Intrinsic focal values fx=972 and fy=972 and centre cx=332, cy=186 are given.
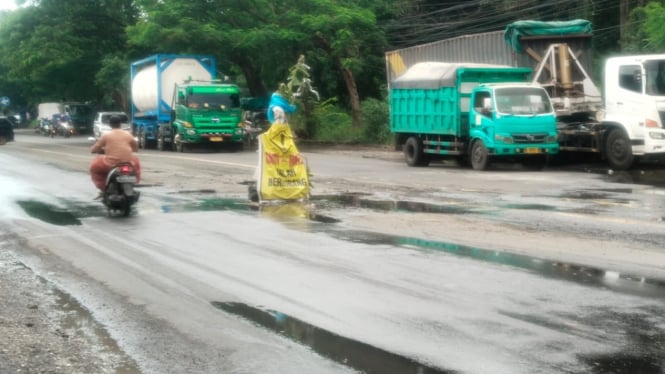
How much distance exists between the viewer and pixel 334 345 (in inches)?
260

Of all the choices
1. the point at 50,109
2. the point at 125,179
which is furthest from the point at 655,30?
the point at 50,109

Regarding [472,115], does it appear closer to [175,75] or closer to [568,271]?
[568,271]

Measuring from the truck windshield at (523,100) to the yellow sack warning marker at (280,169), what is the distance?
7.86m

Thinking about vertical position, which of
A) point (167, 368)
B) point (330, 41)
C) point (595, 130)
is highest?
point (330, 41)

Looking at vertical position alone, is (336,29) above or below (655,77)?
above

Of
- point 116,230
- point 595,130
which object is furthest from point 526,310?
point 595,130

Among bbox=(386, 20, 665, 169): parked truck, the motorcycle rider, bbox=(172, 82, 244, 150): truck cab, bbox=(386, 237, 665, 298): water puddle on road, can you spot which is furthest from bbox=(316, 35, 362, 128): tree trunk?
bbox=(386, 237, 665, 298): water puddle on road

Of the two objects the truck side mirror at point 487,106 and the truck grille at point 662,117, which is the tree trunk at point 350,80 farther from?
the truck grille at point 662,117

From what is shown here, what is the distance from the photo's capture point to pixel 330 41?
40.4m

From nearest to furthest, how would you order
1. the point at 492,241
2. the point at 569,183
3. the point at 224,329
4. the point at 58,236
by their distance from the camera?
the point at 224,329 → the point at 492,241 → the point at 58,236 → the point at 569,183

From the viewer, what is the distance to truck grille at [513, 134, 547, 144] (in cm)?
2278

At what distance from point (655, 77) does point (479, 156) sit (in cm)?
452

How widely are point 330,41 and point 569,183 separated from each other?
22622mm

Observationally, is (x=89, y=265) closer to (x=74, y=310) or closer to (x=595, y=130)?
(x=74, y=310)
